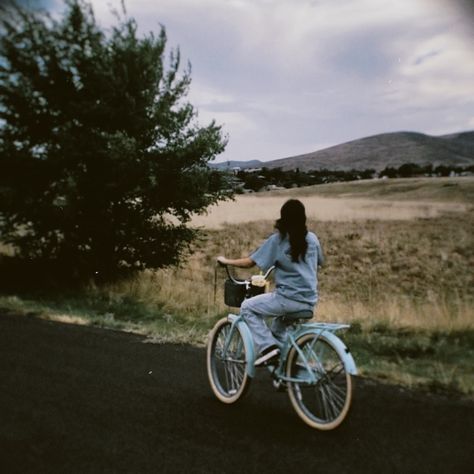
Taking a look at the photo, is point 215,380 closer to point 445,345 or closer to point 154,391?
point 154,391

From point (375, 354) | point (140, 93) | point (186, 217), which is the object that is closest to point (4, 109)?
point (140, 93)

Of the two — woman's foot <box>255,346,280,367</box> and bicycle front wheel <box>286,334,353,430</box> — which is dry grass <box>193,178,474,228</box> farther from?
bicycle front wheel <box>286,334,353,430</box>

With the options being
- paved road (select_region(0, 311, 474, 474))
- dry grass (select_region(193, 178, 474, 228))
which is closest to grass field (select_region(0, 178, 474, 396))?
paved road (select_region(0, 311, 474, 474))

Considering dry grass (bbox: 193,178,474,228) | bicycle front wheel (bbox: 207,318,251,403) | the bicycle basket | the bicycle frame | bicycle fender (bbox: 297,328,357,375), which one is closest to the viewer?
bicycle fender (bbox: 297,328,357,375)

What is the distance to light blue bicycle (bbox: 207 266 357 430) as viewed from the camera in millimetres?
4555

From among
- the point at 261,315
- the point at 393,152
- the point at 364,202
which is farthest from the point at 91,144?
the point at 393,152

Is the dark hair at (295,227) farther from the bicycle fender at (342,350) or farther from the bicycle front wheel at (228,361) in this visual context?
the bicycle front wheel at (228,361)

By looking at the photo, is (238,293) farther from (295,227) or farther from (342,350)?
(342,350)

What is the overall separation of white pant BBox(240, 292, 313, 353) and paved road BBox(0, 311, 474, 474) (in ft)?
2.16

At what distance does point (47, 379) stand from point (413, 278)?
48.5 ft

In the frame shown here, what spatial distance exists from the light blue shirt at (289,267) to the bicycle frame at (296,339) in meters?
0.29

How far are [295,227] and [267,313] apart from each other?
815 millimetres

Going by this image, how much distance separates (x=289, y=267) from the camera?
5020 millimetres

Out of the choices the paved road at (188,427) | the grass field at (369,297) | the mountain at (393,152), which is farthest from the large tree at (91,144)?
the mountain at (393,152)
